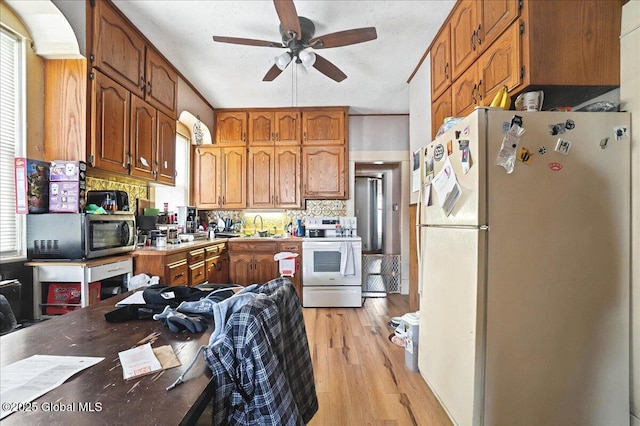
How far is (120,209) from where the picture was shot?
96.1 inches

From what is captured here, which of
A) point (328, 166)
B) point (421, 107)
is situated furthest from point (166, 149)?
point (421, 107)

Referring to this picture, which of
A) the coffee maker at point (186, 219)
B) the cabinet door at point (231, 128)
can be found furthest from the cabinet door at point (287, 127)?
the coffee maker at point (186, 219)

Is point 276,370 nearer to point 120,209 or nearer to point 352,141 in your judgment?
point 120,209

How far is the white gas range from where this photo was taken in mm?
3658

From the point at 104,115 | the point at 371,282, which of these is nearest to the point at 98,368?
the point at 104,115

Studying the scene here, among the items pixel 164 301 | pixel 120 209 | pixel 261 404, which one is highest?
pixel 120 209

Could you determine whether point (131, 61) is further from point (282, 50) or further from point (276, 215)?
Result: point (276, 215)

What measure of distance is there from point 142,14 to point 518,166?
2.78m

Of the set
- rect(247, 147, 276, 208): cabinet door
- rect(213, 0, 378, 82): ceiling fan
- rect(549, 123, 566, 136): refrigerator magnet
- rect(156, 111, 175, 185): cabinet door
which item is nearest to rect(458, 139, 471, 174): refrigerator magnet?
rect(549, 123, 566, 136): refrigerator magnet

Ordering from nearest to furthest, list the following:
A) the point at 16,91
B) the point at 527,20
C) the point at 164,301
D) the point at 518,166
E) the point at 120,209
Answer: the point at 164,301 < the point at 518,166 < the point at 527,20 < the point at 16,91 < the point at 120,209

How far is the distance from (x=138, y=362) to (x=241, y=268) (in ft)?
10.5

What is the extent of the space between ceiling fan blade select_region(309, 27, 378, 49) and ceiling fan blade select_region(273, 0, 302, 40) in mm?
184

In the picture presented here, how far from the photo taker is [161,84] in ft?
9.34

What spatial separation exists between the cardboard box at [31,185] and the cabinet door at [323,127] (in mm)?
2849
